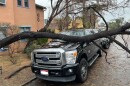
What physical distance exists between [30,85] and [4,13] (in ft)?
28.2

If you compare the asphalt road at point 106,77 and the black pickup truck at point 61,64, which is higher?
the black pickup truck at point 61,64

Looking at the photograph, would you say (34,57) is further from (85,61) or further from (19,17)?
(19,17)

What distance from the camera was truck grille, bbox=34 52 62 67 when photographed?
6.47m

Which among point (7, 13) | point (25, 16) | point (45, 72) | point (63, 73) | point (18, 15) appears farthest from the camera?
point (25, 16)

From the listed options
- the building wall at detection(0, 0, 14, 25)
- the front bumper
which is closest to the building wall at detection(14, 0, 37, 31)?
the building wall at detection(0, 0, 14, 25)

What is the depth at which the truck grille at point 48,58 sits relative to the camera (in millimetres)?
6473

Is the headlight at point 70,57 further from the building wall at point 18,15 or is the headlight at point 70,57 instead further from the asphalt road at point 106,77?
the building wall at point 18,15

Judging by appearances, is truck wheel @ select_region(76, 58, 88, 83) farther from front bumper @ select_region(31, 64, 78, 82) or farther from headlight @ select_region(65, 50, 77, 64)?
headlight @ select_region(65, 50, 77, 64)

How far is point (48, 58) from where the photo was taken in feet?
21.8

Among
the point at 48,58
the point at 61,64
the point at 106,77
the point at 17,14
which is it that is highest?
the point at 17,14

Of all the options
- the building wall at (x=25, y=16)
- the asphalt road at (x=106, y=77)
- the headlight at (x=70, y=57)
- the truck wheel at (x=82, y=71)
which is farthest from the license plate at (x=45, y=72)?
the building wall at (x=25, y=16)

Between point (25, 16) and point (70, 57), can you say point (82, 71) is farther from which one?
point (25, 16)

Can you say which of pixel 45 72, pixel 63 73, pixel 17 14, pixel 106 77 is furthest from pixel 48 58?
pixel 17 14

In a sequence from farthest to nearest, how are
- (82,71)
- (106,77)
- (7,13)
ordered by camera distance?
(7,13), (106,77), (82,71)
